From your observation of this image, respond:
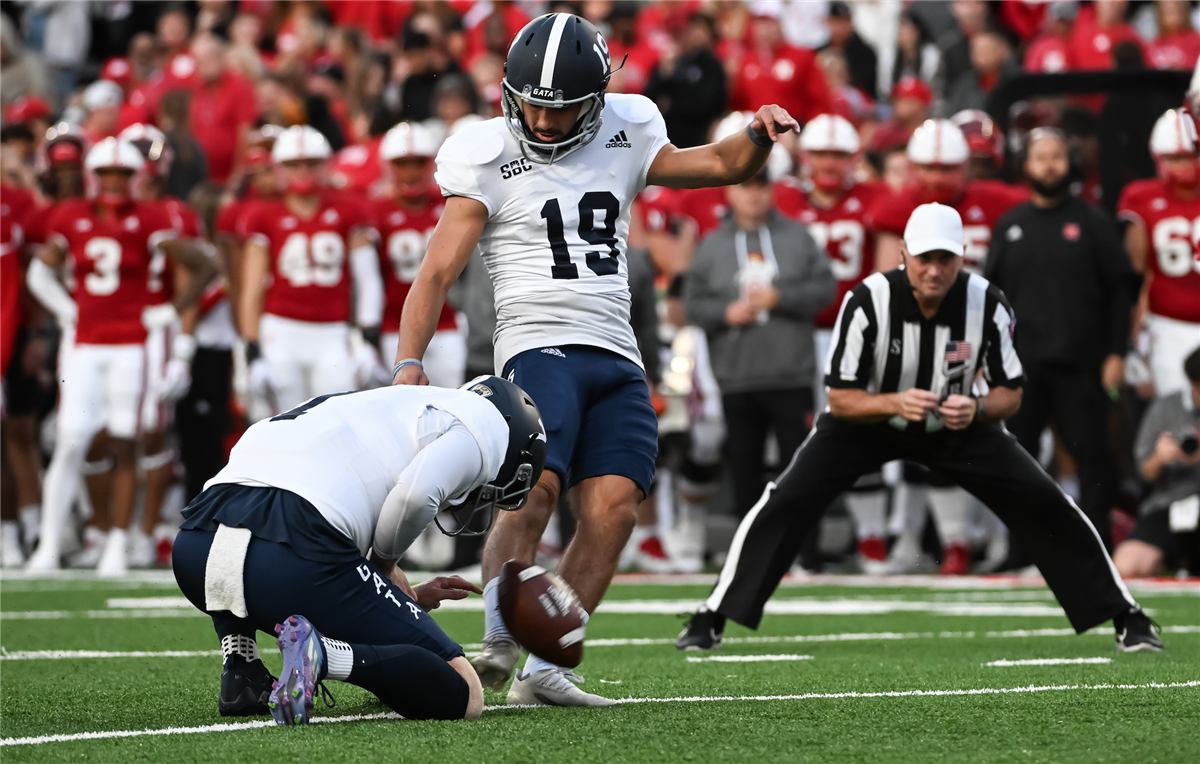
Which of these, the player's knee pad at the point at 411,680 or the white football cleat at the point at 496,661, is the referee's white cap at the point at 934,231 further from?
the player's knee pad at the point at 411,680

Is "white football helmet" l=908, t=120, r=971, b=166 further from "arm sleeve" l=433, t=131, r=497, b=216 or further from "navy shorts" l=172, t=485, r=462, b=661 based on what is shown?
"navy shorts" l=172, t=485, r=462, b=661

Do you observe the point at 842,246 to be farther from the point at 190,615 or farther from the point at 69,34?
the point at 69,34

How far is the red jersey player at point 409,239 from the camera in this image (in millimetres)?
10750

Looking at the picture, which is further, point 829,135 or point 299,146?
point 299,146

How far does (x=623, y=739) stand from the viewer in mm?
4039

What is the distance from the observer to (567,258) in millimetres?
5113

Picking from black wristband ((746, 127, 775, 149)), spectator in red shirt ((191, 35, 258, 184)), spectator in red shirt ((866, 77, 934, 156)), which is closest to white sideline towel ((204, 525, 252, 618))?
black wristband ((746, 127, 775, 149))

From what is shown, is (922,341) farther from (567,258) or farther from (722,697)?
(722,697)

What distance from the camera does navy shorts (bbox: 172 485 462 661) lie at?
420 cm

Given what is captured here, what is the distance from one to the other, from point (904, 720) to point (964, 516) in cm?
590

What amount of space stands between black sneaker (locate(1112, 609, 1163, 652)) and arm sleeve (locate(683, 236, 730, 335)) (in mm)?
4017

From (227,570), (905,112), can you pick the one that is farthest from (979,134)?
(227,570)

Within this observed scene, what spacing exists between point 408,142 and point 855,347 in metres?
4.86

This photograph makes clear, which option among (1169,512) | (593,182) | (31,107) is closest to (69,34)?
(31,107)
